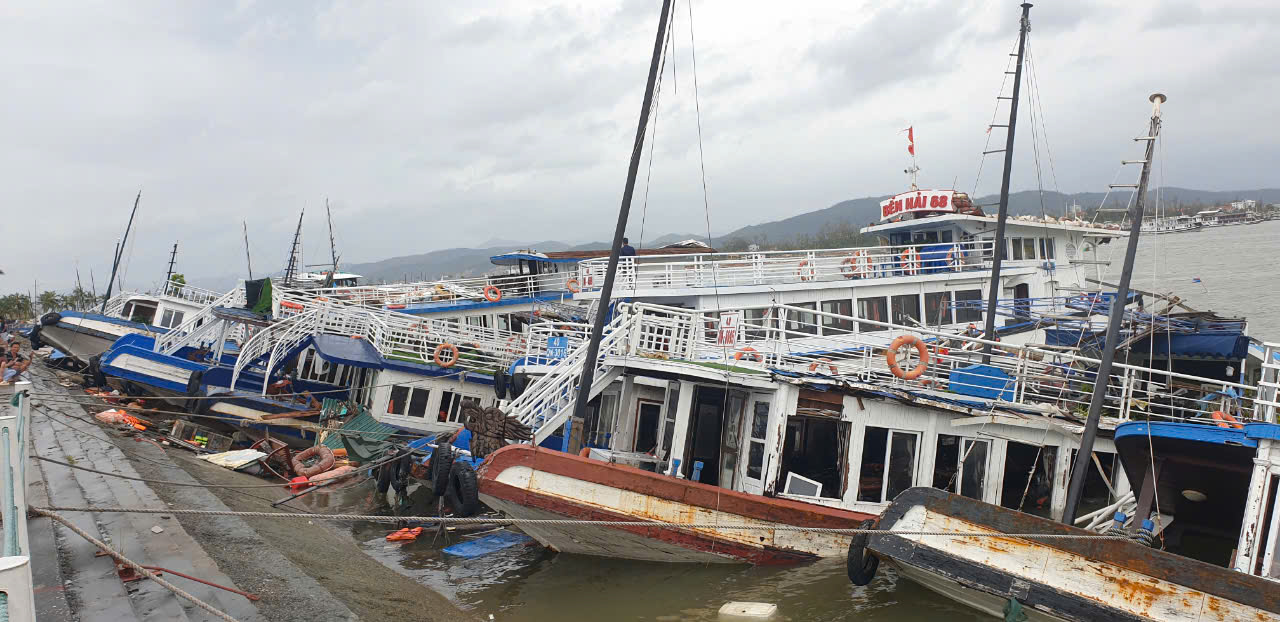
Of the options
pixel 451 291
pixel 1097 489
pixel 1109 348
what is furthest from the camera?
pixel 451 291

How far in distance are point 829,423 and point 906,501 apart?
253 centimetres

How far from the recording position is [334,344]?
17859 mm

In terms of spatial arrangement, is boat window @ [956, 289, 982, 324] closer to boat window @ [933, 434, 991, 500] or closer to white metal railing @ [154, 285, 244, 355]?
boat window @ [933, 434, 991, 500]

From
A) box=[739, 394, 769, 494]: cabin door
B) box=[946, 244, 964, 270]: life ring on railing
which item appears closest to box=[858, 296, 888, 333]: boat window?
box=[946, 244, 964, 270]: life ring on railing

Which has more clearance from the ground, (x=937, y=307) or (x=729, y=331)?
(x=937, y=307)

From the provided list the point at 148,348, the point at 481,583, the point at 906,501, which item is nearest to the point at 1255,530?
the point at 906,501

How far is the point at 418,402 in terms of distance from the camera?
18844 mm

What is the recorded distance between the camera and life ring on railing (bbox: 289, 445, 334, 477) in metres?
16.0

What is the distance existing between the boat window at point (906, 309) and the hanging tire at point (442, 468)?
39.8 ft

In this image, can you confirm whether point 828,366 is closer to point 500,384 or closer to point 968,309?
point 500,384

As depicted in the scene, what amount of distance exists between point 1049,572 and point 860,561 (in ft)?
6.85

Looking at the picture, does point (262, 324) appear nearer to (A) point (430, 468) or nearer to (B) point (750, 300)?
(A) point (430, 468)

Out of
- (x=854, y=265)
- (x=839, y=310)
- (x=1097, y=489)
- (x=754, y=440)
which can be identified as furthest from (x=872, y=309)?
(x=754, y=440)

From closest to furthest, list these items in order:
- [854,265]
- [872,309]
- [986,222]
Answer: [854,265] < [872,309] < [986,222]
